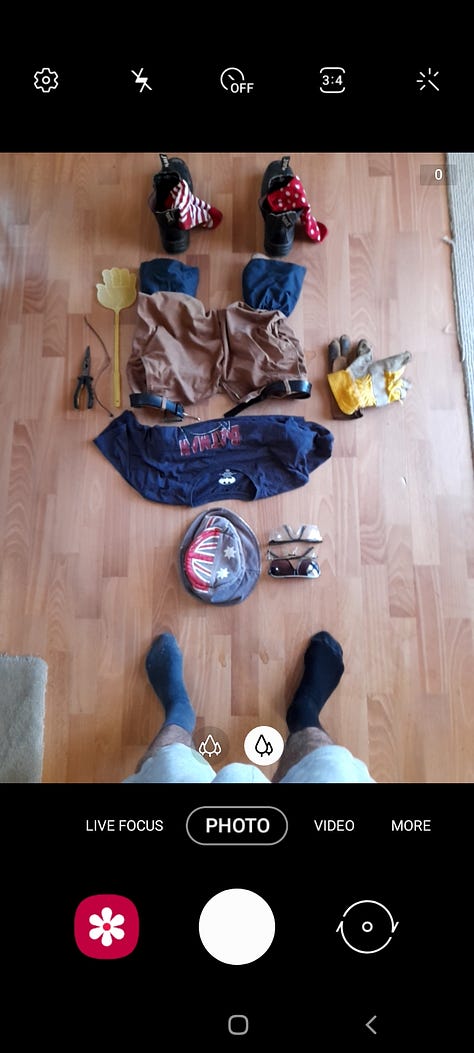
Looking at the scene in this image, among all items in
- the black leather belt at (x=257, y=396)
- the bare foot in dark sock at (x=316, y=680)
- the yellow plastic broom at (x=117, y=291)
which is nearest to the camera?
the bare foot in dark sock at (x=316, y=680)

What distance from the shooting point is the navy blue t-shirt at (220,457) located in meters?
1.48

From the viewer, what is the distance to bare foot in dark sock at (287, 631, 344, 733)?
4.41ft

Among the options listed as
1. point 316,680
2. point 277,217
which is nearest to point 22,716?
point 316,680

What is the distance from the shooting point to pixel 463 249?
1.59 m

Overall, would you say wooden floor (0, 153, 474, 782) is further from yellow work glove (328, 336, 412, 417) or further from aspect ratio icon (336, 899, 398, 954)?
aspect ratio icon (336, 899, 398, 954)

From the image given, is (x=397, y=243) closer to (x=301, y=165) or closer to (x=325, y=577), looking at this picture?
(x=301, y=165)

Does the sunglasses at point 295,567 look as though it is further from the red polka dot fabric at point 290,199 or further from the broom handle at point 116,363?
the red polka dot fabric at point 290,199
